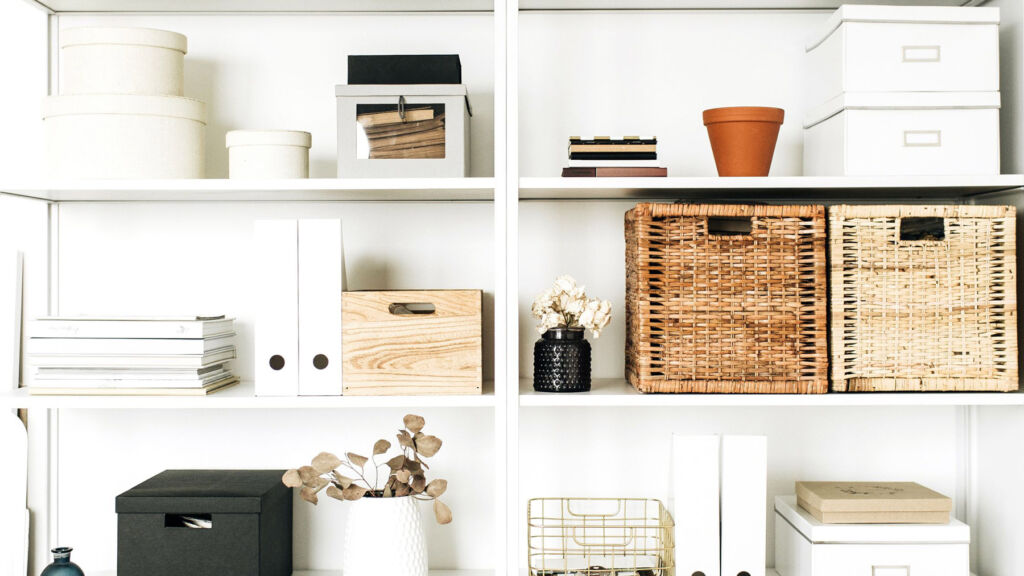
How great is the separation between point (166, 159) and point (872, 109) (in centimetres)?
134

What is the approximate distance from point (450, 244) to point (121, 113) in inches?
27.6

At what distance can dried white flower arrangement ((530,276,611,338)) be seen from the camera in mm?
1542

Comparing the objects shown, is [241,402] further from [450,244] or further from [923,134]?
[923,134]

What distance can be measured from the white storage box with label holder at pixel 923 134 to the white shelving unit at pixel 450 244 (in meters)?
0.27

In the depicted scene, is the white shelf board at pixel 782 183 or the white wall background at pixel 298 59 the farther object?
the white wall background at pixel 298 59

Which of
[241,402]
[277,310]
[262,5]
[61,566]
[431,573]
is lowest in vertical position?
[431,573]

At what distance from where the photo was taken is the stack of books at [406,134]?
4.94 feet

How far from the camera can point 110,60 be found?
4.97 feet

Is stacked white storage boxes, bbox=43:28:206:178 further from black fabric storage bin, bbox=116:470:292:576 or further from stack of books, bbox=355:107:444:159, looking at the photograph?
black fabric storage bin, bbox=116:470:292:576

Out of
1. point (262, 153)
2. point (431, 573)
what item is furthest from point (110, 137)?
point (431, 573)

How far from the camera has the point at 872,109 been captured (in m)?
1.49

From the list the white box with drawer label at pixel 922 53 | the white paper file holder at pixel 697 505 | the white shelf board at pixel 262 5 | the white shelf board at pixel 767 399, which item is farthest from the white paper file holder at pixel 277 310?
the white box with drawer label at pixel 922 53

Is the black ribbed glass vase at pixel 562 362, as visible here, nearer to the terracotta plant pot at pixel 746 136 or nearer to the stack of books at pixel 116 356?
the terracotta plant pot at pixel 746 136

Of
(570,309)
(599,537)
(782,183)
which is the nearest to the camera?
(782,183)
